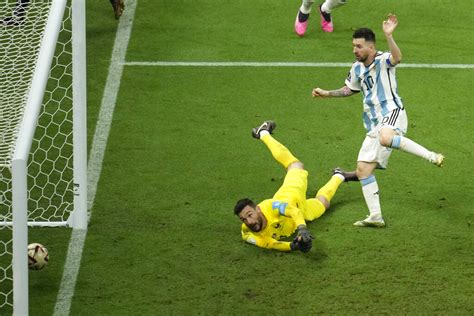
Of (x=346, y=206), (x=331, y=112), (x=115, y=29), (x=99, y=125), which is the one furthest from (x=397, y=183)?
(x=115, y=29)

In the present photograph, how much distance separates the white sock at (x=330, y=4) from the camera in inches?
508

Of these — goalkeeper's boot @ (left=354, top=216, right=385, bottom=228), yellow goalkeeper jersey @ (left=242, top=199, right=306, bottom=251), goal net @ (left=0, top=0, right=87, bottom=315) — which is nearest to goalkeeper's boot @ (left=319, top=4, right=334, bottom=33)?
goal net @ (left=0, top=0, right=87, bottom=315)

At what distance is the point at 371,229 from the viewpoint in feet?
31.5

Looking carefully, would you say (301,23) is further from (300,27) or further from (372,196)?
(372,196)

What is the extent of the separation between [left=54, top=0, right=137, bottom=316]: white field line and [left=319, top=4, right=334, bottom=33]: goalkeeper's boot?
1.93 metres

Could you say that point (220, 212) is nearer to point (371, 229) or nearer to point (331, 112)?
point (371, 229)

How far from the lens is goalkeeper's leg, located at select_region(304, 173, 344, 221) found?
9.70m

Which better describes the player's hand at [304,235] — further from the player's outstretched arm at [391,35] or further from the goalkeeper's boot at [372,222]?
the player's outstretched arm at [391,35]

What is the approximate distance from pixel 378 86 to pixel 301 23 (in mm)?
3508

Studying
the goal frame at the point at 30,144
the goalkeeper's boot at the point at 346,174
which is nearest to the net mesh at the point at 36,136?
the goal frame at the point at 30,144

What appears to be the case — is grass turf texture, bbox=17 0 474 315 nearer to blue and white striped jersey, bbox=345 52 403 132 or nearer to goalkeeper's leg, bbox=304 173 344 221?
goalkeeper's leg, bbox=304 173 344 221

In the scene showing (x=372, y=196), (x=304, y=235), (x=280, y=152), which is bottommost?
(x=280, y=152)

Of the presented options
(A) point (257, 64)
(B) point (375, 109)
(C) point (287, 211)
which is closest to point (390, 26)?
(B) point (375, 109)

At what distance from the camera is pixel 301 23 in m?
13.0
